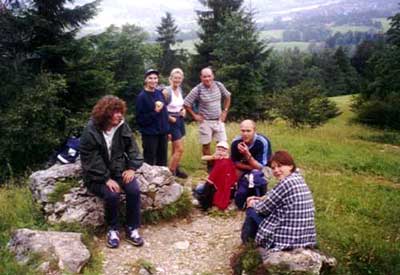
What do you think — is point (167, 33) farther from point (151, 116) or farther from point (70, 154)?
point (70, 154)

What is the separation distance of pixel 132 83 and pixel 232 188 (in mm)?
18145

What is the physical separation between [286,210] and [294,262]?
1.71 feet

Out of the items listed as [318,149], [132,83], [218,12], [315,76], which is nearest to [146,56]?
[132,83]

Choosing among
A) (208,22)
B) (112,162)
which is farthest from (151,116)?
(208,22)

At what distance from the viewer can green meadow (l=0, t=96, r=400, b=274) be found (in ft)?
15.8

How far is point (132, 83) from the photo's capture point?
23.6 m

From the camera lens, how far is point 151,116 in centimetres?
659

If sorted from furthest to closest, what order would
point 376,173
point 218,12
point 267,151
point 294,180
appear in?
1. point 218,12
2. point 376,173
3. point 267,151
4. point 294,180

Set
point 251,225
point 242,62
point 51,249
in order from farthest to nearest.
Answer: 1. point 242,62
2. point 251,225
3. point 51,249

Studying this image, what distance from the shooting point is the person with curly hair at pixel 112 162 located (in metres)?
5.13

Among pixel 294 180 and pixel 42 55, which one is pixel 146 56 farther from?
pixel 294 180

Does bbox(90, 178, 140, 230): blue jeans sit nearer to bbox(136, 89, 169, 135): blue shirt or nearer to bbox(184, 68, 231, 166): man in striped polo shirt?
bbox(136, 89, 169, 135): blue shirt

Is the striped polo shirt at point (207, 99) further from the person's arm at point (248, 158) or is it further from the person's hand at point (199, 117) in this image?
the person's arm at point (248, 158)

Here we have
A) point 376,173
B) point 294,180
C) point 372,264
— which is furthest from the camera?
point 376,173
